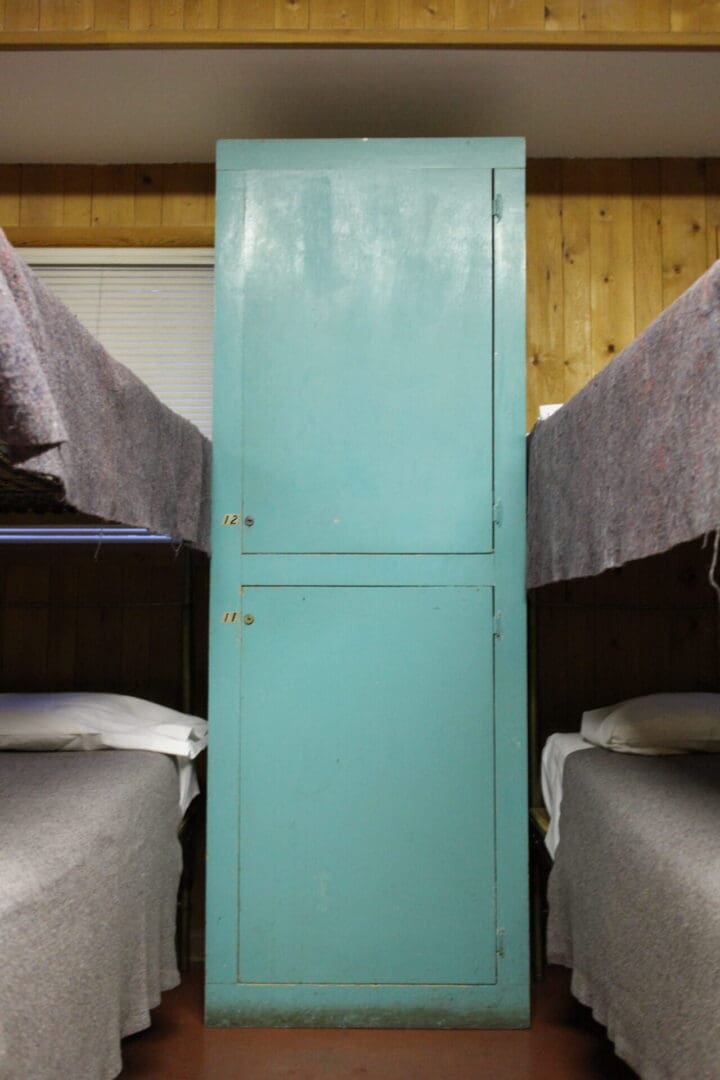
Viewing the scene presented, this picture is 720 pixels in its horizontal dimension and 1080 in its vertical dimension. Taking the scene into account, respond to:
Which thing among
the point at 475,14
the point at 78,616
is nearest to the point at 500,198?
the point at 475,14

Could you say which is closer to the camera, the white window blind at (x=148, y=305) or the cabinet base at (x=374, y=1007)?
the cabinet base at (x=374, y=1007)

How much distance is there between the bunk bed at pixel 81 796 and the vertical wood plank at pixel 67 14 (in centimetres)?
121

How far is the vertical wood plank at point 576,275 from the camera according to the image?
2686 mm

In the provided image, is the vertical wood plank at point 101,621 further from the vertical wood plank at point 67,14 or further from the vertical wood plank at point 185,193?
the vertical wood plank at point 67,14

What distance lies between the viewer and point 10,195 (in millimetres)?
2752

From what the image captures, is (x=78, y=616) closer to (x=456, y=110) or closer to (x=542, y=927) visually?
(x=542, y=927)

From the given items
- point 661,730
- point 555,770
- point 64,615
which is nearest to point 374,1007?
point 555,770

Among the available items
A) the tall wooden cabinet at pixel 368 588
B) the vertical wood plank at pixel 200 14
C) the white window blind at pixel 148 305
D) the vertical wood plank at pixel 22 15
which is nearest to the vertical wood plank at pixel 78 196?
the white window blind at pixel 148 305

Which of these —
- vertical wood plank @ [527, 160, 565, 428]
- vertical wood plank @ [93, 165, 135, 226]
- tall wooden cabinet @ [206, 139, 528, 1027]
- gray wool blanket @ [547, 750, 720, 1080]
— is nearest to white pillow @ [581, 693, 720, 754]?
gray wool blanket @ [547, 750, 720, 1080]

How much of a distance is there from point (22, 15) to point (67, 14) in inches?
4.7

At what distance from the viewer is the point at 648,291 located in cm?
270

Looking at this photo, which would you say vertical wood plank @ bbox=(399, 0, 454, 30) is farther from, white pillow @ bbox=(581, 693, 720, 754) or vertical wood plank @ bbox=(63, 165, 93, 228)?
white pillow @ bbox=(581, 693, 720, 754)

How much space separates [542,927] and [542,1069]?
1.79 ft

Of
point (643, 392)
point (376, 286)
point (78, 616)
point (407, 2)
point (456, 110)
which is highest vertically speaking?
point (407, 2)
